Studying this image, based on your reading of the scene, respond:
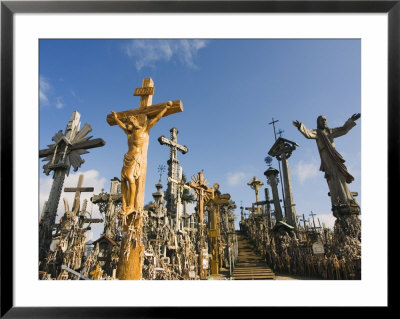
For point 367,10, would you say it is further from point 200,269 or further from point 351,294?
point 200,269

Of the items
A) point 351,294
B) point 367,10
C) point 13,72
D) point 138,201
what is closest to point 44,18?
point 13,72

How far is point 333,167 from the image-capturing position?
5.29m

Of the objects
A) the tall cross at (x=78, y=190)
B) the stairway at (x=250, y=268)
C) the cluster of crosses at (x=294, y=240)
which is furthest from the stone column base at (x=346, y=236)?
the tall cross at (x=78, y=190)

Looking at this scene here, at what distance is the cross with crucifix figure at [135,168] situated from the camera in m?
3.12

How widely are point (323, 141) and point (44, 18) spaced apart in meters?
5.27

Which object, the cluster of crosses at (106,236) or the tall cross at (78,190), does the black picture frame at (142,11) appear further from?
the tall cross at (78,190)

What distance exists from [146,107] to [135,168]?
0.98 m

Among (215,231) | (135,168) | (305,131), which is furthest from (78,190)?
(305,131)

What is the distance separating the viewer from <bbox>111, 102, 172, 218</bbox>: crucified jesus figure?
11.1ft

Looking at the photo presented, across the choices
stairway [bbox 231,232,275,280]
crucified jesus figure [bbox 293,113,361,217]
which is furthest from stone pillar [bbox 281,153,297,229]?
crucified jesus figure [bbox 293,113,361,217]

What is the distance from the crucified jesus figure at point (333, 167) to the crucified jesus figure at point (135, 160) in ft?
10.3

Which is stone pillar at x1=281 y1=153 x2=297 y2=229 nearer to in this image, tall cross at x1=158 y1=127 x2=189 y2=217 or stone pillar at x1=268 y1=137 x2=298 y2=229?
stone pillar at x1=268 y1=137 x2=298 y2=229

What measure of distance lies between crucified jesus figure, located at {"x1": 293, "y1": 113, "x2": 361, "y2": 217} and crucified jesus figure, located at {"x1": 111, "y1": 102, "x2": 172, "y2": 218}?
10.3ft

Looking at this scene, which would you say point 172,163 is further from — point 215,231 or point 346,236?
point 346,236
